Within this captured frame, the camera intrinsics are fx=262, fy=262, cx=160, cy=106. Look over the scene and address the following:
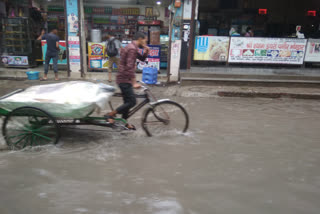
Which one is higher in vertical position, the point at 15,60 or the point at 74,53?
the point at 74,53

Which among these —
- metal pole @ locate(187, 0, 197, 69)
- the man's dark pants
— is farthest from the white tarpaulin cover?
metal pole @ locate(187, 0, 197, 69)

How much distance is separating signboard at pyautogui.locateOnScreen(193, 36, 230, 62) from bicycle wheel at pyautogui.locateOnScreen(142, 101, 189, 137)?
15.3 ft

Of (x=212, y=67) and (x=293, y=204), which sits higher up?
(x=212, y=67)

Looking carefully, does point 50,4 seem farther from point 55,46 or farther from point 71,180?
point 71,180

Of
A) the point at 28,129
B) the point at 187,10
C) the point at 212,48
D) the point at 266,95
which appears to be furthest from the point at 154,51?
the point at 28,129

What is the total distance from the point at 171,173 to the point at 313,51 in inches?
326

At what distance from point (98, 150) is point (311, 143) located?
12.2 feet

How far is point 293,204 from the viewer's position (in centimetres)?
299

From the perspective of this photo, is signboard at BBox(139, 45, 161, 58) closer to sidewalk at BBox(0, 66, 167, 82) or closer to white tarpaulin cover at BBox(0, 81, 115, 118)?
sidewalk at BBox(0, 66, 167, 82)

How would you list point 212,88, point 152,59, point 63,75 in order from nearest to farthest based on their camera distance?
point 212,88 → point 63,75 → point 152,59

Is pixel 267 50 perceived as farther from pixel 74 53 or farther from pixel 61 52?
pixel 61 52

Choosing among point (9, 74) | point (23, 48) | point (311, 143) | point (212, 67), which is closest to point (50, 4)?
point (23, 48)

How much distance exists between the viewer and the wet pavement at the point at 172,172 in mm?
2934

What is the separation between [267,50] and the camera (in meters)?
9.16
